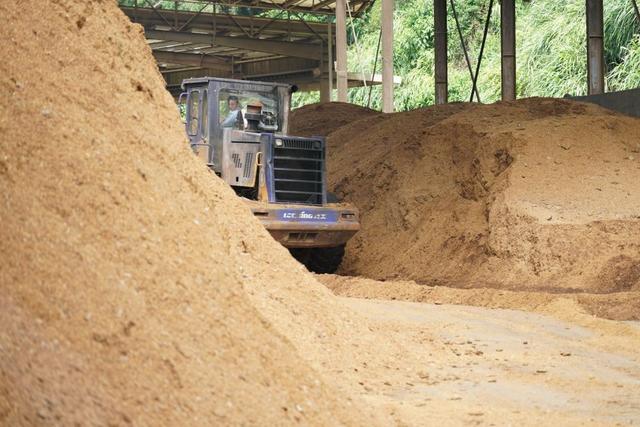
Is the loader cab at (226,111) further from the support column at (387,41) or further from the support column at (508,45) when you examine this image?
the support column at (508,45)

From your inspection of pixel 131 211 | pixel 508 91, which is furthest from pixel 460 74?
pixel 131 211

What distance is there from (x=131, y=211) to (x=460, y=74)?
3241 centimetres

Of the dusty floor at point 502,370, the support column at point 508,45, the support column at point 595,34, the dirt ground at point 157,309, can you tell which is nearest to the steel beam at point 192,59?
the support column at point 508,45

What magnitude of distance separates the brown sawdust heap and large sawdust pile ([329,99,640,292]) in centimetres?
415

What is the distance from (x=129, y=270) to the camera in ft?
21.1

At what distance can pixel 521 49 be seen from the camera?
35.3m

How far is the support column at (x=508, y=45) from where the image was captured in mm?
24250

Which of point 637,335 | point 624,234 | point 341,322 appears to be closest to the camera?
point 341,322

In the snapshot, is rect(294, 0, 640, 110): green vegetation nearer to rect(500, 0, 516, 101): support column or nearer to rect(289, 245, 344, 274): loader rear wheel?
rect(500, 0, 516, 101): support column

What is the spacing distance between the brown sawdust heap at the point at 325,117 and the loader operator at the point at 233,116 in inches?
394

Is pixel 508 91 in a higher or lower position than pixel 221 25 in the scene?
lower

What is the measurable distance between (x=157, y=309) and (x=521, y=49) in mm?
30440

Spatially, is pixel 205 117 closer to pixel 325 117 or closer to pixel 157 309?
pixel 157 309

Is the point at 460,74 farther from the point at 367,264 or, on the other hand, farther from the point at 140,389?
the point at 140,389
